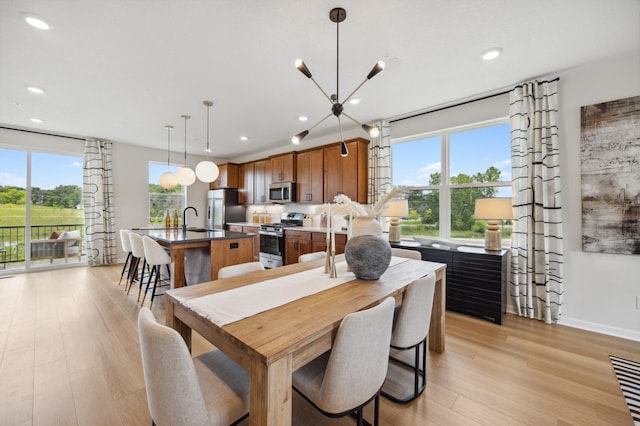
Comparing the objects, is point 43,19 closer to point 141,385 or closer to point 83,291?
point 141,385

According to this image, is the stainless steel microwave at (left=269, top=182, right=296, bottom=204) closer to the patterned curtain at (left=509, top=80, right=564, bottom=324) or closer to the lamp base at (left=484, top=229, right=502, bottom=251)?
the lamp base at (left=484, top=229, right=502, bottom=251)

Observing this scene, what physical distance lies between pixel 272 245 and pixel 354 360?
4.33 metres

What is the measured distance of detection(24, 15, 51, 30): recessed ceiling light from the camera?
199 cm

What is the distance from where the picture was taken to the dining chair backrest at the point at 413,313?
154cm

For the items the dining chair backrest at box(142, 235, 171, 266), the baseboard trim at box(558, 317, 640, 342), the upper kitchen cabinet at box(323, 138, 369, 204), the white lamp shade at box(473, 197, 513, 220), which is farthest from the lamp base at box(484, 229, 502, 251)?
the dining chair backrest at box(142, 235, 171, 266)

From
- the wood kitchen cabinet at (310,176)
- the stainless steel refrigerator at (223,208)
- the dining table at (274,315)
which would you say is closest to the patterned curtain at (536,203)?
the dining table at (274,315)

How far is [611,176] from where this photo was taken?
257cm

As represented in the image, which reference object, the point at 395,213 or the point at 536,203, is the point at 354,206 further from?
the point at 536,203

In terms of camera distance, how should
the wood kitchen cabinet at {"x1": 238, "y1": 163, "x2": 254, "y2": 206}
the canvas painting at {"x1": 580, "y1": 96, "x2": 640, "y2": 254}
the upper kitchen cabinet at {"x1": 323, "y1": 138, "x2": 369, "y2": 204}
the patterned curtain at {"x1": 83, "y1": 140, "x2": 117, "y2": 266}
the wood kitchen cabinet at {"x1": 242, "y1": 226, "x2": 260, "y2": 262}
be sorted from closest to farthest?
the canvas painting at {"x1": 580, "y1": 96, "x2": 640, "y2": 254} → the upper kitchen cabinet at {"x1": 323, "y1": 138, "x2": 369, "y2": 204} → the patterned curtain at {"x1": 83, "y1": 140, "x2": 117, "y2": 266} → the wood kitchen cabinet at {"x1": 242, "y1": 226, "x2": 260, "y2": 262} → the wood kitchen cabinet at {"x1": 238, "y1": 163, "x2": 254, "y2": 206}

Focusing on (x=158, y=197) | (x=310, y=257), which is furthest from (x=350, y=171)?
(x=158, y=197)

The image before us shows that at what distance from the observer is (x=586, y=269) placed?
8.98ft

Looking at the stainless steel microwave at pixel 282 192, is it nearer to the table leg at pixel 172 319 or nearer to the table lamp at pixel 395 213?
the table lamp at pixel 395 213

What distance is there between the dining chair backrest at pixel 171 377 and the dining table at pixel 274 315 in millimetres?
171

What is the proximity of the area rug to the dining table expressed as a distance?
4.93 ft
